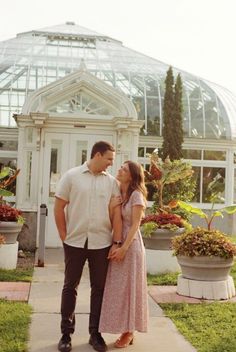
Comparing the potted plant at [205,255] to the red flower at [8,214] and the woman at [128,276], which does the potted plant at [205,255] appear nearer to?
the woman at [128,276]

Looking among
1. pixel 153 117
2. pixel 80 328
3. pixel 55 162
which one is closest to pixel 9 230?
pixel 55 162

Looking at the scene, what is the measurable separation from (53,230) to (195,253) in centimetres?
586

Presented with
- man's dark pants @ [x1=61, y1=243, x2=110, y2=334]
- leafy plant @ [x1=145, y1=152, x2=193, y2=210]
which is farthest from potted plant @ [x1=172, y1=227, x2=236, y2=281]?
leafy plant @ [x1=145, y1=152, x2=193, y2=210]

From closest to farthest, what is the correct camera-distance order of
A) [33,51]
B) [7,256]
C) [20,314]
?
[20,314], [7,256], [33,51]

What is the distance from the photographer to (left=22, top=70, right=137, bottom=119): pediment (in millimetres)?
12797

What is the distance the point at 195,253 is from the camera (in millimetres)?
7164

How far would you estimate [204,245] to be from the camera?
7.22 metres

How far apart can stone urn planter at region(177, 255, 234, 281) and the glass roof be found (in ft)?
26.9

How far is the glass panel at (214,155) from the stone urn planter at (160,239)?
21.5 feet

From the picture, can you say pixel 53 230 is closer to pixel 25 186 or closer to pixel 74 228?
pixel 25 186

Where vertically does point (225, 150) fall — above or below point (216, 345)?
above

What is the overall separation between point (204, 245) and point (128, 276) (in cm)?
262

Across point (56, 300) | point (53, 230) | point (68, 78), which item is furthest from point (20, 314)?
point (68, 78)

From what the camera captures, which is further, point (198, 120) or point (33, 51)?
point (33, 51)
